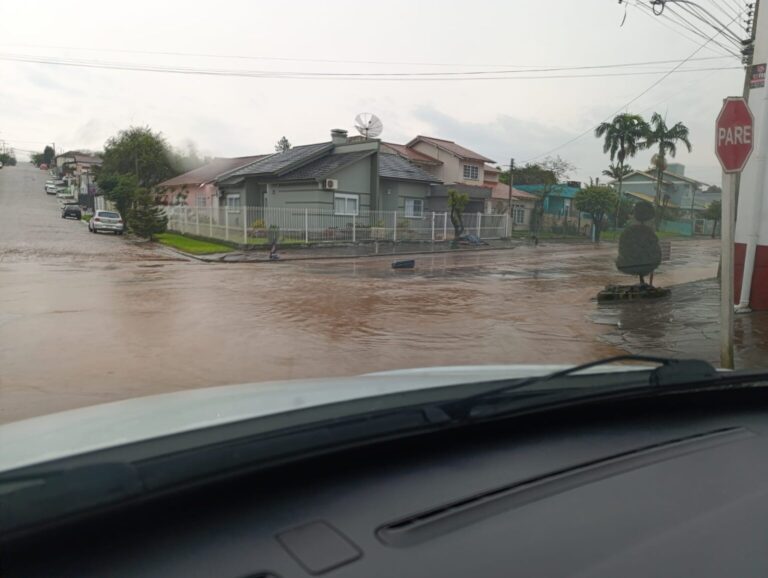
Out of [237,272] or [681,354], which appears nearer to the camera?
[681,354]

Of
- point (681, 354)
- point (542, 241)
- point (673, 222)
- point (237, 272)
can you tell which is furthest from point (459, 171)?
point (681, 354)

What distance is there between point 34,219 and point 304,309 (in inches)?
1482

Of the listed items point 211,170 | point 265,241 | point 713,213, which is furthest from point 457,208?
point 211,170

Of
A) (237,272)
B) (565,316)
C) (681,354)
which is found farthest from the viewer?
(237,272)

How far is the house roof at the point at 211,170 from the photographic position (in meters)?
41.7

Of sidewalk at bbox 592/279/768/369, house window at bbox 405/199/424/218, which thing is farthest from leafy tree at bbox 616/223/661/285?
house window at bbox 405/199/424/218

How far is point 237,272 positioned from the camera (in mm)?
17000

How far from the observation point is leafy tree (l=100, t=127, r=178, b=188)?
4853 cm

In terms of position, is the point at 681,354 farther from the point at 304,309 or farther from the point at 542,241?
the point at 542,241

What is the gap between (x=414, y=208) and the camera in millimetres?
32938

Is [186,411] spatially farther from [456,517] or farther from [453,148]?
[453,148]

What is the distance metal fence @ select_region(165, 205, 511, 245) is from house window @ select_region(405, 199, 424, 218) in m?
0.94

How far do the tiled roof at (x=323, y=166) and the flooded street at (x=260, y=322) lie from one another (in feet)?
33.4

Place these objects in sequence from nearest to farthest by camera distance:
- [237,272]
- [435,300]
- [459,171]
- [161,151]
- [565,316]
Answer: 1. [565,316]
2. [435,300]
3. [237,272]
4. [459,171]
5. [161,151]
